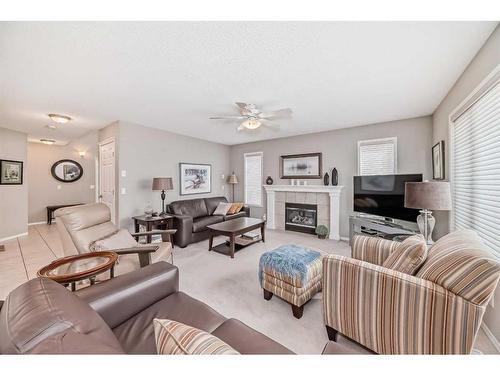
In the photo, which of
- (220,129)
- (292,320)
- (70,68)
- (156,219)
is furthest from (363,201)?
(70,68)

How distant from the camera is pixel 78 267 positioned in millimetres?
1544

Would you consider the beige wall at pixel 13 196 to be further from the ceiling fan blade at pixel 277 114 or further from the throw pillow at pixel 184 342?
the throw pillow at pixel 184 342

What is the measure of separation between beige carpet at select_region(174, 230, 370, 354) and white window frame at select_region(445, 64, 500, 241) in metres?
1.61

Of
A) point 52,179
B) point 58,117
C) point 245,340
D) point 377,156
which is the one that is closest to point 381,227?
point 377,156

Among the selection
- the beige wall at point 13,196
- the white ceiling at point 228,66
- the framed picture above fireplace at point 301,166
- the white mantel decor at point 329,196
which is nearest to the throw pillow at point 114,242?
the white ceiling at point 228,66

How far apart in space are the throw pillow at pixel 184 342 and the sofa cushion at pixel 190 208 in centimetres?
376

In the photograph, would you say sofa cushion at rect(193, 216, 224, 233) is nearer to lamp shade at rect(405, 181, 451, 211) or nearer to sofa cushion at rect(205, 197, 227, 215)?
sofa cushion at rect(205, 197, 227, 215)

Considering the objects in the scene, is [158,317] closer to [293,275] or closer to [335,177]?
[293,275]

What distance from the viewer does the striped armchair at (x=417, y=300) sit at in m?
1.01

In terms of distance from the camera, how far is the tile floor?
95.2 inches

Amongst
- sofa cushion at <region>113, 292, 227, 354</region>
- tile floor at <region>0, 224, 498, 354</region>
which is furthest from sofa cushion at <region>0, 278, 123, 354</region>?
tile floor at <region>0, 224, 498, 354</region>

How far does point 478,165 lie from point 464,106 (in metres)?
0.65

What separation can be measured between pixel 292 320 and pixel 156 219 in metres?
2.82
